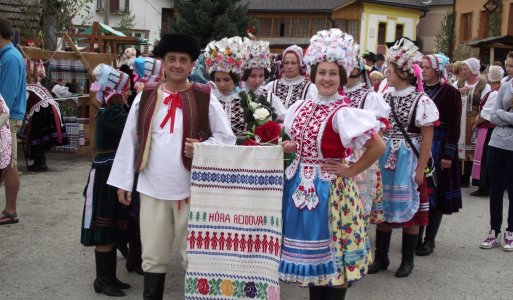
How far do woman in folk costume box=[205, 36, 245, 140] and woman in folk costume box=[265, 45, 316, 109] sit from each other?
3.63 feet

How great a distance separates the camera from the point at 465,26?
1582 inches

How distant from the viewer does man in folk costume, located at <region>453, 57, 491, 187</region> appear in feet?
34.8

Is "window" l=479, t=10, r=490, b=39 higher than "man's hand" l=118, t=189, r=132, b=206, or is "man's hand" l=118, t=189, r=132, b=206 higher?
"window" l=479, t=10, r=490, b=39

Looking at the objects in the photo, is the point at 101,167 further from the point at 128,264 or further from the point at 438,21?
the point at 438,21

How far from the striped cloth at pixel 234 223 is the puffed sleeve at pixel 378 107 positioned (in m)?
1.49

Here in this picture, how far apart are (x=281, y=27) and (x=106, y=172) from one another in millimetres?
45188

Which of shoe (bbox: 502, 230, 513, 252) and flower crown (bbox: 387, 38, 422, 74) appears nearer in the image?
flower crown (bbox: 387, 38, 422, 74)

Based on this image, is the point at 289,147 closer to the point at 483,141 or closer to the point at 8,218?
the point at 8,218

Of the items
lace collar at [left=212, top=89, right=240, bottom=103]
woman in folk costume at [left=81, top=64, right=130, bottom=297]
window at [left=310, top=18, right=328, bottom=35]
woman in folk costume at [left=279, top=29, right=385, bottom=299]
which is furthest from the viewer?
window at [left=310, top=18, right=328, bottom=35]

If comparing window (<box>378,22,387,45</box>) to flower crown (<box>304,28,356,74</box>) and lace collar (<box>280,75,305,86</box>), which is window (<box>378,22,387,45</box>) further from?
flower crown (<box>304,28,356,74</box>)

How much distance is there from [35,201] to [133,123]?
4475mm

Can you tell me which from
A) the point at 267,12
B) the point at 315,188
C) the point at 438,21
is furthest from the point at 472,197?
the point at 438,21

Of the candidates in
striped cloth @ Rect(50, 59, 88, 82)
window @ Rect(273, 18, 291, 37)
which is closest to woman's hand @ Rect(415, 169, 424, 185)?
striped cloth @ Rect(50, 59, 88, 82)

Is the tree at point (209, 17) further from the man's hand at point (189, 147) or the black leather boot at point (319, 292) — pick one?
the black leather boot at point (319, 292)
